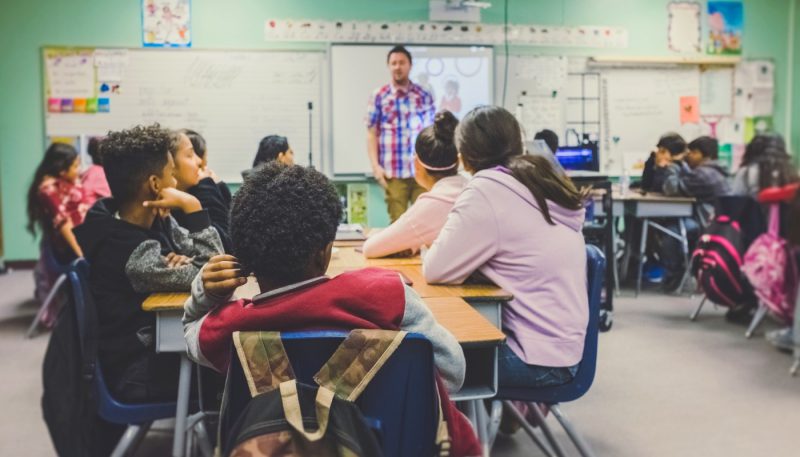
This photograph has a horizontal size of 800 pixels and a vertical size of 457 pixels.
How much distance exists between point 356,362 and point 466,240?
A: 39.5 inches

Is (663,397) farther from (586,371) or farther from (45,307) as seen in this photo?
(45,307)

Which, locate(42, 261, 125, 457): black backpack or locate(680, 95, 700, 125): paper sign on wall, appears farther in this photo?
locate(680, 95, 700, 125): paper sign on wall

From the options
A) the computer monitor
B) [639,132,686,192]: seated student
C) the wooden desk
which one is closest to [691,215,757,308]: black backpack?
the computer monitor

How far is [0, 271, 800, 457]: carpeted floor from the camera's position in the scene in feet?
8.96

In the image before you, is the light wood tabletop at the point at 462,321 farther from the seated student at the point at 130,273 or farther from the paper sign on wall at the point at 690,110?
the paper sign on wall at the point at 690,110

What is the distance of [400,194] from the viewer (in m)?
5.23

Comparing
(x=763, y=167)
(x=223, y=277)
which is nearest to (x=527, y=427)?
(x=223, y=277)

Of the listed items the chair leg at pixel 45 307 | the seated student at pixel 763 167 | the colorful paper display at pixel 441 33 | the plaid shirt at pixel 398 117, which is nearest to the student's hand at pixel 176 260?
the chair leg at pixel 45 307

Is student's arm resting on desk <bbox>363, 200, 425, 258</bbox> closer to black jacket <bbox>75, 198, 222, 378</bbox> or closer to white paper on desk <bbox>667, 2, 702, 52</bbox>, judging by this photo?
black jacket <bbox>75, 198, 222, 378</bbox>

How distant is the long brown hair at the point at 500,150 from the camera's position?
205 cm

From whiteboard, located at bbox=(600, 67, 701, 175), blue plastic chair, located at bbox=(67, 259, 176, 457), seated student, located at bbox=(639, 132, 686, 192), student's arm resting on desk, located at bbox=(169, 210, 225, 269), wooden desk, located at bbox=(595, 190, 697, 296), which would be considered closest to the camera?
blue plastic chair, located at bbox=(67, 259, 176, 457)

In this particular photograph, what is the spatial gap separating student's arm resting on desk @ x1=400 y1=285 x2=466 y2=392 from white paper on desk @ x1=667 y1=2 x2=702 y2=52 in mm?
6668

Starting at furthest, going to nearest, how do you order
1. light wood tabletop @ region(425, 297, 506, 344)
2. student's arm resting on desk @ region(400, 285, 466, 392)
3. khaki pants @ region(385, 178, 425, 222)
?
khaki pants @ region(385, 178, 425, 222) < light wood tabletop @ region(425, 297, 506, 344) < student's arm resting on desk @ region(400, 285, 466, 392)

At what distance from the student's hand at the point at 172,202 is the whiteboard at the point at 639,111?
5454mm
